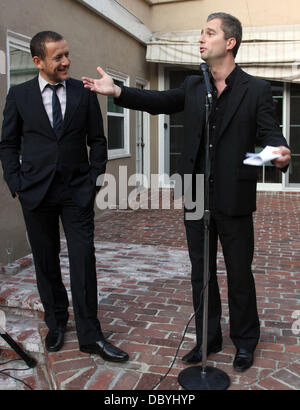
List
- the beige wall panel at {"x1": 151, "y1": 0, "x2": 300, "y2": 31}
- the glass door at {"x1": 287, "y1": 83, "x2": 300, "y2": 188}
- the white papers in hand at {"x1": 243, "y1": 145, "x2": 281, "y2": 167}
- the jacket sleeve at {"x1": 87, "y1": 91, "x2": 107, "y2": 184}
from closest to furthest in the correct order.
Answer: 1. the white papers in hand at {"x1": 243, "y1": 145, "x2": 281, "y2": 167}
2. the jacket sleeve at {"x1": 87, "y1": 91, "x2": 107, "y2": 184}
3. the beige wall panel at {"x1": 151, "y1": 0, "x2": 300, "y2": 31}
4. the glass door at {"x1": 287, "y1": 83, "x2": 300, "y2": 188}

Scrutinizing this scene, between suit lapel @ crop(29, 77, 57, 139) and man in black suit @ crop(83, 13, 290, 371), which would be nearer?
man in black suit @ crop(83, 13, 290, 371)

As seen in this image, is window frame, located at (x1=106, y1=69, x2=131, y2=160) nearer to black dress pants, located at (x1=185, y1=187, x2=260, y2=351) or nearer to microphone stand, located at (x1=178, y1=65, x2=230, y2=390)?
black dress pants, located at (x1=185, y1=187, x2=260, y2=351)

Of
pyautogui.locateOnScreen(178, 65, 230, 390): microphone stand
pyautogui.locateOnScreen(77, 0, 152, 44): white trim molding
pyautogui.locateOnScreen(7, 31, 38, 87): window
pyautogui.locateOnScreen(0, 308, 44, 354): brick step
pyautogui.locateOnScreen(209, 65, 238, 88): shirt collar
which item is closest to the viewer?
pyautogui.locateOnScreen(178, 65, 230, 390): microphone stand

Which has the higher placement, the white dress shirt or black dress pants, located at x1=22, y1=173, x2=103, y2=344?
the white dress shirt

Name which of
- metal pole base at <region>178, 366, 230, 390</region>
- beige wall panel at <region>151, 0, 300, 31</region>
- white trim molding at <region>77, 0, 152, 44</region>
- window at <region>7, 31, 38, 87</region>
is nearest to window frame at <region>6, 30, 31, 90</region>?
window at <region>7, 31, 38, 87</region>

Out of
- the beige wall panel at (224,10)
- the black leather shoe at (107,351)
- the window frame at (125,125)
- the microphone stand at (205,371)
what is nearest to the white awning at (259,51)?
the beige wall panel at (224,10)

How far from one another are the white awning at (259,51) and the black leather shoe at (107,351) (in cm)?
814

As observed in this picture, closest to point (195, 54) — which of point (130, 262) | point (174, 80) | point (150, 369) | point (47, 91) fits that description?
point (174, 80)

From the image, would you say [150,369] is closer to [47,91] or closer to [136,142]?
[47,91]

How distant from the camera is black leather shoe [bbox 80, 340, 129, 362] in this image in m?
3.12

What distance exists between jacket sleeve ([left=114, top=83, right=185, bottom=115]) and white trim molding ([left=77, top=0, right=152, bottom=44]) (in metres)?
4.81

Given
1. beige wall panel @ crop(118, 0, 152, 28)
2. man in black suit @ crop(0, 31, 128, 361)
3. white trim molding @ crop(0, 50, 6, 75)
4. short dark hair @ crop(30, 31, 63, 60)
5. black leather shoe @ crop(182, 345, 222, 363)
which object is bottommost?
black leather shoe @ crop(182, 345, 222, 363)

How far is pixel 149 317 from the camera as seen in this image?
12.7 ft
